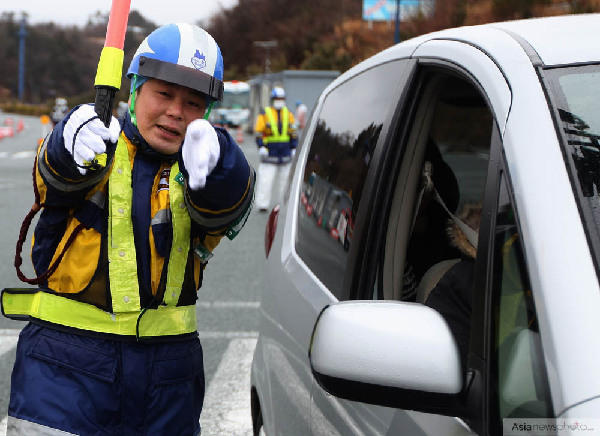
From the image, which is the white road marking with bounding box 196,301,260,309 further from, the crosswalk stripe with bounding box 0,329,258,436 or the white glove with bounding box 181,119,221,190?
the white glove with bounding box 181,119,221,190

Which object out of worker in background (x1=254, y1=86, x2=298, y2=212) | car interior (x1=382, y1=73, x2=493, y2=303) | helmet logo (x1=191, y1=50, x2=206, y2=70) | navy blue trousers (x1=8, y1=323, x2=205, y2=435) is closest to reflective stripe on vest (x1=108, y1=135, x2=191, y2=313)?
navy blue trousers (x1=8, y1=323, x2=205, y2=435)

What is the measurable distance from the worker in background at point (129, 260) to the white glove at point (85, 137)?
18 millimetres

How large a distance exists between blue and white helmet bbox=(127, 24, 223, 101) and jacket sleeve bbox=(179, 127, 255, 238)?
21 cm

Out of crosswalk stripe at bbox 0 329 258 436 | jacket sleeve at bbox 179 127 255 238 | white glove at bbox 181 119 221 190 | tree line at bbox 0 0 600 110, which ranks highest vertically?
tree line at bbox 0 0 600 110

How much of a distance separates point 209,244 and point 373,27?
5515 centimetres

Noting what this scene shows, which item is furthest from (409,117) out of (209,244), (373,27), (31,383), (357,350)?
(373,27)

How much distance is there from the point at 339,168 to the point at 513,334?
127 cm

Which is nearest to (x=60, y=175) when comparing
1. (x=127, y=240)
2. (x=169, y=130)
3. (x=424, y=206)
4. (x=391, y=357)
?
(x=127, y=240)

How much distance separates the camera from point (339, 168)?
2.71 metres

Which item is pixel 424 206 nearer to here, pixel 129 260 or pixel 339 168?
pixel 339 168

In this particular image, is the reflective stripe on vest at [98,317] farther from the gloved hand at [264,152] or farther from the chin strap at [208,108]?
the gloved hand at [264,152]

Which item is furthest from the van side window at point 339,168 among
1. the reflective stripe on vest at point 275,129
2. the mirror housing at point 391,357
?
the reflective stripe on vest at point 275,129

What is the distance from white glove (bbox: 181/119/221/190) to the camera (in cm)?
234

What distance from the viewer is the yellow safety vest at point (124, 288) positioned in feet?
8.23
